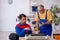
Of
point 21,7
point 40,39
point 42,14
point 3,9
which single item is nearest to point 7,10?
point 3,9

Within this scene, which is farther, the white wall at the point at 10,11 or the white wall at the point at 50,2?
the white wall at the point at 10,11

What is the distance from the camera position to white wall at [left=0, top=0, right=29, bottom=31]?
261 inches

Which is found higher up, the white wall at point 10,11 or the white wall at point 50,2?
the white wall at point 50,2

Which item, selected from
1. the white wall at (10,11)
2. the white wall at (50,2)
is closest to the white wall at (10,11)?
the white wall at (10,11)

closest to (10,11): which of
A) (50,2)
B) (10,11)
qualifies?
(10,11)

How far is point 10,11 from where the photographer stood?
22.0 ft

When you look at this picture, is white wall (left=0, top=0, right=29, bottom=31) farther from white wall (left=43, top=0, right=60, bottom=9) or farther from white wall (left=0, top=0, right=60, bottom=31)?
white wall (left=43, top=0, right=60, bottom=9)

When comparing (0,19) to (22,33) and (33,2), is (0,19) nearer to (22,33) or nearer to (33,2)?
(33,2)

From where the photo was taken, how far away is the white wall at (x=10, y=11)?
663cm

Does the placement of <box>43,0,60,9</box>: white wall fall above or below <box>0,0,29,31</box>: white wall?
Result: above

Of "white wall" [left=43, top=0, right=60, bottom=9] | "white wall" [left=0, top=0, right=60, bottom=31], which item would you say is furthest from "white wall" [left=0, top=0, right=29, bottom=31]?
"white wall" [left=43, top=0, right=60, bottom=9]

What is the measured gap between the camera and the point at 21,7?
6.64m

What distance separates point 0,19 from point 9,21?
365 mm

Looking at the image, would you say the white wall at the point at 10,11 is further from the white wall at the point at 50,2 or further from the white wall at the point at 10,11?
the white wall at the point at 50,2
